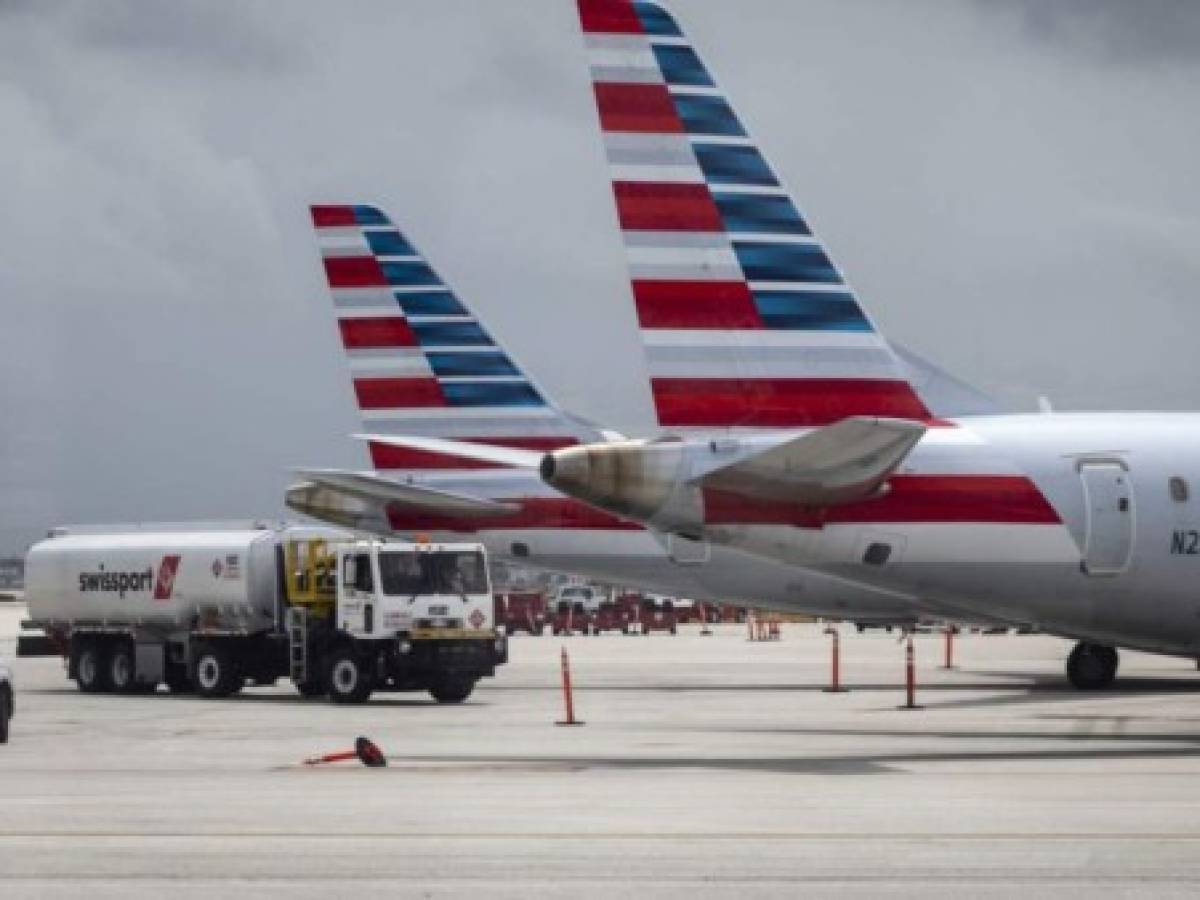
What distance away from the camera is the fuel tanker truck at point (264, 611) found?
1898 inches

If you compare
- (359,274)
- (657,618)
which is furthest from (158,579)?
(657,618)

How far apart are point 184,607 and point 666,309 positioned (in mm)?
22785

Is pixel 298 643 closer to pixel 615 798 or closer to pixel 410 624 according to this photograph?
pixel 410 624

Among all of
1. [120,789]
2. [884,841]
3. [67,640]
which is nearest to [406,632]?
[67,640]

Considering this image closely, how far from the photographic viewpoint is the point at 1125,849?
67.4 ft

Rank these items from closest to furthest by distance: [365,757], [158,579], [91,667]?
[365,757], [158,579], [91,667]

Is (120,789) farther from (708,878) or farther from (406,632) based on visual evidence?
(406,632)

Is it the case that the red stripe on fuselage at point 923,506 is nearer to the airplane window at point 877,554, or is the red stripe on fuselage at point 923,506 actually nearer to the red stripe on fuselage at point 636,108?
the airplane window at point 877,554

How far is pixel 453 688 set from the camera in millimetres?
48594

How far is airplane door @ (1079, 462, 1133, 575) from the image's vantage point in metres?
33.5

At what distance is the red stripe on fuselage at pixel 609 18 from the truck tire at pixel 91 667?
2657 cm

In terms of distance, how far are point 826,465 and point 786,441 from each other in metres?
0.67

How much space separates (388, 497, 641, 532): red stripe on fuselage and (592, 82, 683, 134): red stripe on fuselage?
23997 mm

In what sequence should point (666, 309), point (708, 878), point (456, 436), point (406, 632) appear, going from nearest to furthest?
point (708, 878), point (666, 309), point (406, 632), point (456, 436)
